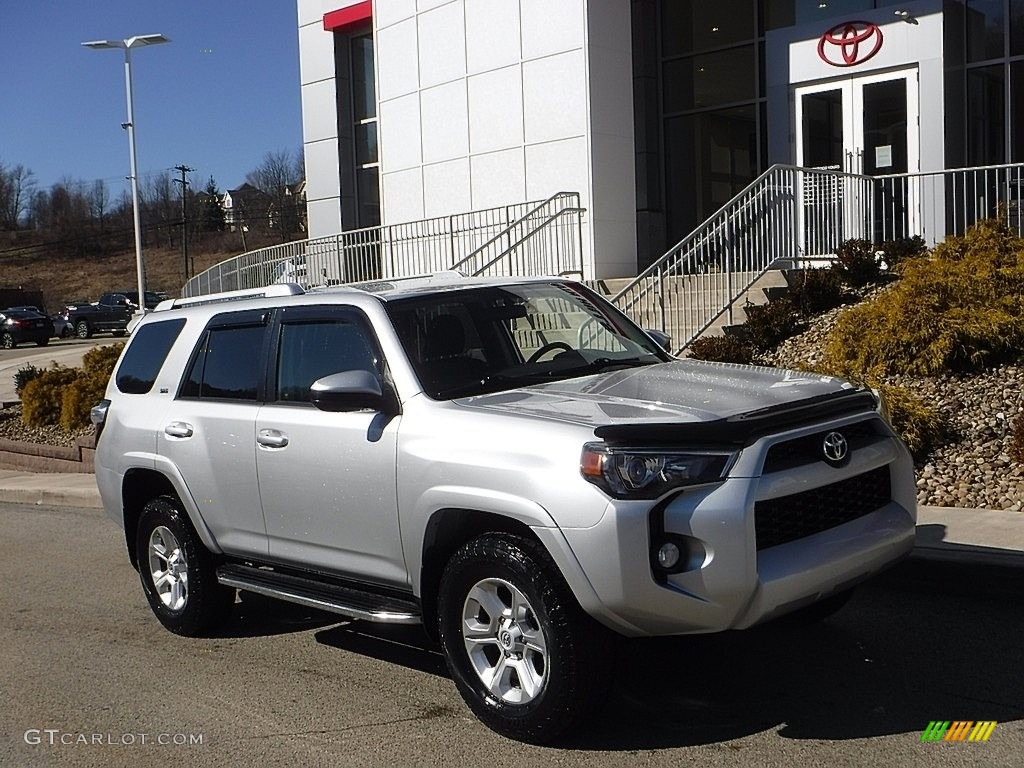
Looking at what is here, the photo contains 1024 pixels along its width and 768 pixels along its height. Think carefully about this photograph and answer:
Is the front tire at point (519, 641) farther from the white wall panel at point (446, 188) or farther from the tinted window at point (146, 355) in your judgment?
the white wall panel at point (446, 188)

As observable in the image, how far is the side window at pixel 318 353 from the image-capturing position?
18.6 ft

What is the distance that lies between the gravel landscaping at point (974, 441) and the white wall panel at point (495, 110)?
10.5 metres

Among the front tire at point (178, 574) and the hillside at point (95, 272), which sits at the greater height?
the hillside at point (95, 272)

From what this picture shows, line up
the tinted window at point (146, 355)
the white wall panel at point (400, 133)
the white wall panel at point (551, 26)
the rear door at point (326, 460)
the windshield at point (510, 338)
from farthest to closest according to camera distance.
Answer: the white wall panel at point (400, 133)
the white wall panel at point (551, 26)
the tinted window at point (146, 355)
the windshield at point (510, 338)
the rear door at point (326, 460)

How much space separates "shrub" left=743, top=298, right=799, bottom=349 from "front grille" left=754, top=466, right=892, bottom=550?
7446 millimetres

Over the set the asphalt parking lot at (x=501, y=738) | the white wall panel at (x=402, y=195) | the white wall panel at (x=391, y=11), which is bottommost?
the asphalt parking lot at (x=501, y=738)

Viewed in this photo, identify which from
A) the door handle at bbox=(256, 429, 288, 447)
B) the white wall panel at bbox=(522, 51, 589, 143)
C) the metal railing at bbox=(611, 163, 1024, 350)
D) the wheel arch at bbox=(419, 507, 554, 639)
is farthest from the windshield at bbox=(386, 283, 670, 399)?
the white wall panel at bbox=(522, 51, 589, 143)

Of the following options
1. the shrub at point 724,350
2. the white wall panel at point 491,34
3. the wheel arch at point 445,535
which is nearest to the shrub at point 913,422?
the shrub at point 724,350

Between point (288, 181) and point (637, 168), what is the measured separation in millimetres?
97243

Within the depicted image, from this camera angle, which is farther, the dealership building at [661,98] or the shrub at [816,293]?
the dealership building at [661,98]

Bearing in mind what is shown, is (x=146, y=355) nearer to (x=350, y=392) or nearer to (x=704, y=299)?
(x=350, y=392)

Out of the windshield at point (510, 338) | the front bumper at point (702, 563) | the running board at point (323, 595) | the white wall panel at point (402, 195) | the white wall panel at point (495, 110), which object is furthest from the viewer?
the white wall panel at point (402, 195)

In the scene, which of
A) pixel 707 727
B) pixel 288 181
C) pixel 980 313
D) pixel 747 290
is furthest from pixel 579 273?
pixel 288 181

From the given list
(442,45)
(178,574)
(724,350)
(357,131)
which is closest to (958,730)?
(178,574)
